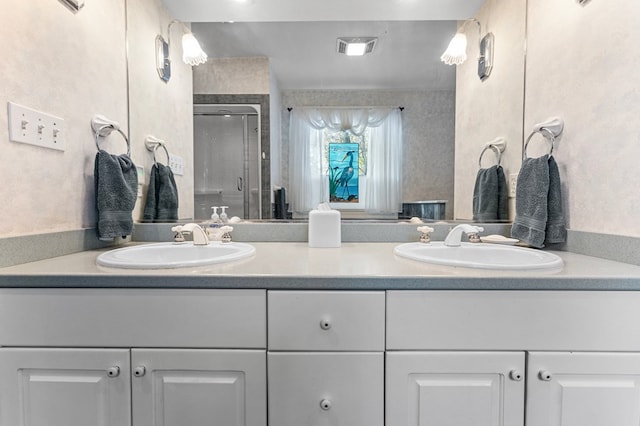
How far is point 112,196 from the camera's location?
1.19 meters

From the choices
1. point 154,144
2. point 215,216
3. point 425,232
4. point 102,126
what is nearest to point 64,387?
point 215,216

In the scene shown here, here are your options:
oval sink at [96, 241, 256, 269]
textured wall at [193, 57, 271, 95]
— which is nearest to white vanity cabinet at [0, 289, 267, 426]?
oval sink at [96, 241, 256, 269]

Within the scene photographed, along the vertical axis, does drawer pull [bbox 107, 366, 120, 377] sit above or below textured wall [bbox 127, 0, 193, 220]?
below

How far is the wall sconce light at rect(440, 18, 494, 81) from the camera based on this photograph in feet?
4.62

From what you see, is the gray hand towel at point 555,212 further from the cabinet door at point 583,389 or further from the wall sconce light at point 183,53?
the wall sconce light at point 183,53

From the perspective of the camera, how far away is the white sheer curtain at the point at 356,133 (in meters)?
1.39

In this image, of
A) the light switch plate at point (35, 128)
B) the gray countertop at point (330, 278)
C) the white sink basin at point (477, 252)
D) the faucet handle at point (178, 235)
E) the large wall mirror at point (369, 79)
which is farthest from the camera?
the large wall mirror at point (369, 79)

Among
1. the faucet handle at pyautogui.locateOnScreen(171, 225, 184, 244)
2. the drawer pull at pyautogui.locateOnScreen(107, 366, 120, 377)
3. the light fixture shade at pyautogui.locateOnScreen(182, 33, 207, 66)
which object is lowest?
the drawer pull at pyautogui.locateOnScreen(107, 366, 120, 377)

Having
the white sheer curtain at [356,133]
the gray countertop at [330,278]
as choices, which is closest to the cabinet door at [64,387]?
the gray countertop at [330,278]

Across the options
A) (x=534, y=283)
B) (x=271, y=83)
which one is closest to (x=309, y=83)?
(x=271, y=83)

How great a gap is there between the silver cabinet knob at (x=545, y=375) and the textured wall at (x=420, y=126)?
79 cm

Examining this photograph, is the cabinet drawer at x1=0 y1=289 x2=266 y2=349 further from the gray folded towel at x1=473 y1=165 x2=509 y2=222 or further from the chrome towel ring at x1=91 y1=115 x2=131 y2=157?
the gray folded towel at x1=473 y1=165 x2=509 y2=222

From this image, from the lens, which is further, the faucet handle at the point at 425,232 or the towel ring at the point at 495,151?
the towel ring at the point at 495,151

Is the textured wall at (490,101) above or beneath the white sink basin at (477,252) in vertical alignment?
above
